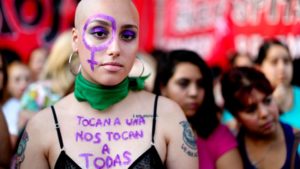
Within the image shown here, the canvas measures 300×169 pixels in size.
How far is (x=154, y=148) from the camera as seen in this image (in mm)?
2492

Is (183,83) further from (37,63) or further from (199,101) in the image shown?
(37,63)

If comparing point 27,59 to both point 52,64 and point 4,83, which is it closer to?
point 52,64

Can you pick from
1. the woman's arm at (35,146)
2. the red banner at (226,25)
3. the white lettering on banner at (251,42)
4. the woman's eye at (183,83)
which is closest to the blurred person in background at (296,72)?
the red banner at (226,25)

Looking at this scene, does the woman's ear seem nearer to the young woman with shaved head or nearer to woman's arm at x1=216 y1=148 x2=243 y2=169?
woman's arm at x1=216 y1=148 x2=243 y2=169

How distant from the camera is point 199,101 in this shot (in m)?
3.50

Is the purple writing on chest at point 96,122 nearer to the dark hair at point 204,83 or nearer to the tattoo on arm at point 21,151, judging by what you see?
the tattoo on arm at point 21,151

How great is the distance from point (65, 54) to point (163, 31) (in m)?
4.72

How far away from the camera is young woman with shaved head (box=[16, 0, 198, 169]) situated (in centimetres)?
249

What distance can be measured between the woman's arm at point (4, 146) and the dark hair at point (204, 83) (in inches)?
42.0

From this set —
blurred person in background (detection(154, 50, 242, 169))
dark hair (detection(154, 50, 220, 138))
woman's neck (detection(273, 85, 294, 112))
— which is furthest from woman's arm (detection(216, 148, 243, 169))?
woman's neck (detection(273, 85, 294, 112))

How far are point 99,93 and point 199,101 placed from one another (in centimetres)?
110

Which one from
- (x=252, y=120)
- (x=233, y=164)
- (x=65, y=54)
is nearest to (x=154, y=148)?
(x=233, y=164)

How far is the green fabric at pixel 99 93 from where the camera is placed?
2523 mm

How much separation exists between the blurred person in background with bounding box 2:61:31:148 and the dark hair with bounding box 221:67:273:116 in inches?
77.4
